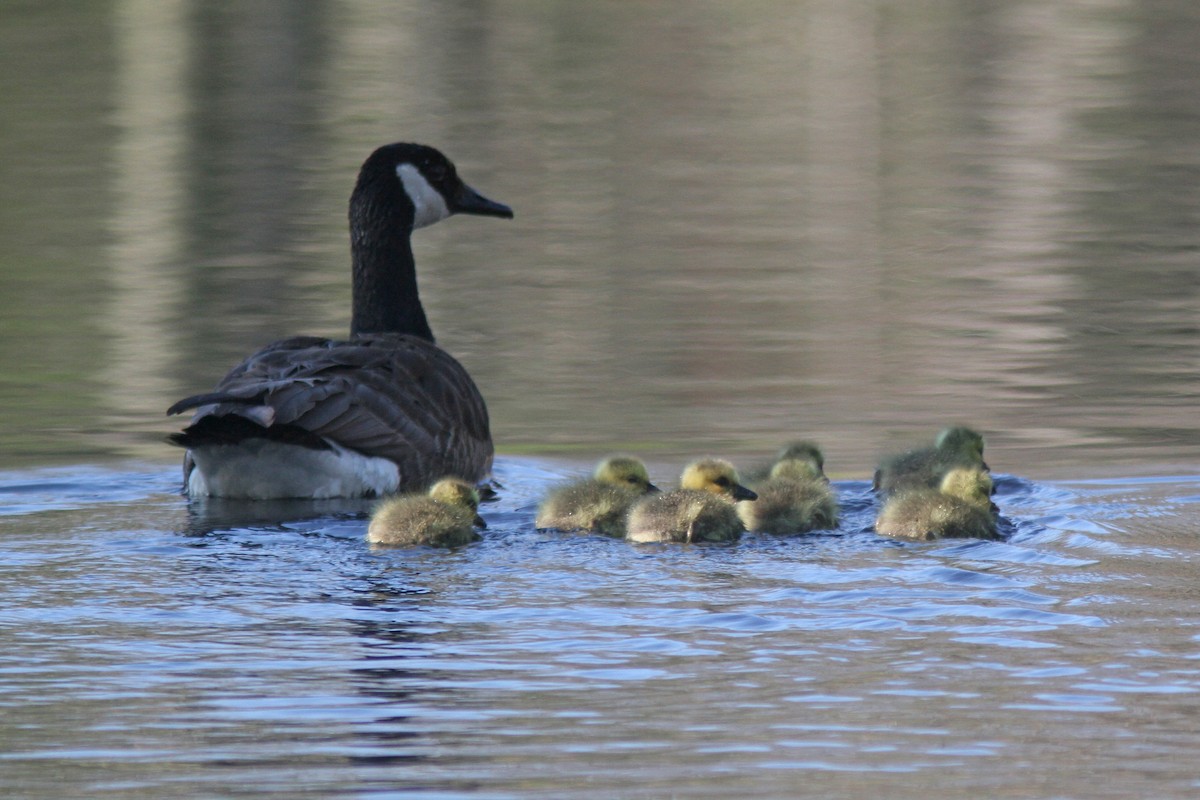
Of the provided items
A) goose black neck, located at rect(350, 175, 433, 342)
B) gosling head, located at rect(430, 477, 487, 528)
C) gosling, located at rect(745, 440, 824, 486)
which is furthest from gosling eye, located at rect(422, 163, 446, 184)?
gosling head, located at rect(430, 477, 487, 528)

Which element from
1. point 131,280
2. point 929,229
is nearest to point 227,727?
point 131,280

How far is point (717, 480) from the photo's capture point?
381 inches

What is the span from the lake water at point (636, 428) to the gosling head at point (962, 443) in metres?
0.37

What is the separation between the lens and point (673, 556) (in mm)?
9000

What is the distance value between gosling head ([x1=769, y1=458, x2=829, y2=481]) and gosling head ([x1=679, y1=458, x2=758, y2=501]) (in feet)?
1.39

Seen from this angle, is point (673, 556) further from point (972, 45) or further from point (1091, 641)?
point (972, 45)

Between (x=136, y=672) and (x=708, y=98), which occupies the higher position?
(x=708, y=98)

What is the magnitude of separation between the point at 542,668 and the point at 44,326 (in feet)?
34.9

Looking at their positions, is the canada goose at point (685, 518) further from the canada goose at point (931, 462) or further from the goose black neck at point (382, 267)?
the goose black neck at point (382, 267)

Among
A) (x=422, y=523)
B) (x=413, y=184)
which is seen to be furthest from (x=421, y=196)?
(x=422, y=523)

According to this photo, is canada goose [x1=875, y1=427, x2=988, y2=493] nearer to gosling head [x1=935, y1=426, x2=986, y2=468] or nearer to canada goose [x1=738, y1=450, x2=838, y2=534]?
gosling head [x1=935, y1=426, x2=986, y2=468]

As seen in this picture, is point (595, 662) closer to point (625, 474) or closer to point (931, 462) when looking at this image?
point (625, 474)

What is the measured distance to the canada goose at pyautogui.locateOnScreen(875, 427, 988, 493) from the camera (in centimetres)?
1035

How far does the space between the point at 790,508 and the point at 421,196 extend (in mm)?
4410
